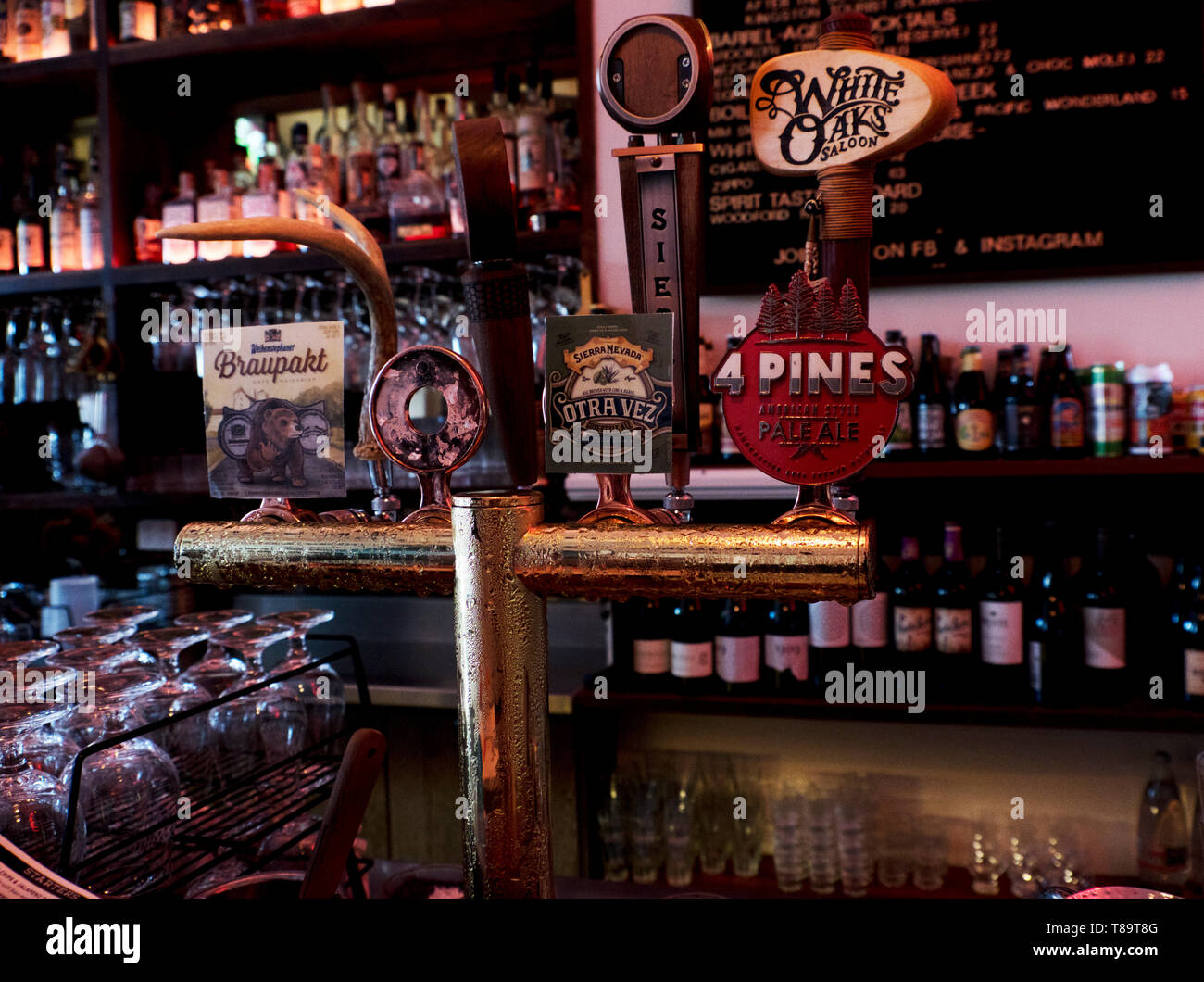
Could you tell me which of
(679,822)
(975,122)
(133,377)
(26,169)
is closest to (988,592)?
(679,822)

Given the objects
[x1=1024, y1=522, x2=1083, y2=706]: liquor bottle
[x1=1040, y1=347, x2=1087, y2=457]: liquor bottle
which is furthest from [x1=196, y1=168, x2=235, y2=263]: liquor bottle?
[x1=1024, y1=522, x2=1083, y2=706]: liquor bottle

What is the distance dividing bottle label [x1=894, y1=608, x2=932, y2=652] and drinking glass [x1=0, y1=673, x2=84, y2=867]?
5.55ft

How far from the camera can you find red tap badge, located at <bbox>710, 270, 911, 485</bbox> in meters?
0.63

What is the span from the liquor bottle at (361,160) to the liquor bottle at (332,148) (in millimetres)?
36

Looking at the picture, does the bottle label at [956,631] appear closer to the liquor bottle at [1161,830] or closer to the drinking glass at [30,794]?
the liquor bottle at [1161,830]

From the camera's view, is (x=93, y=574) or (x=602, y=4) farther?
(x=93, y=574)

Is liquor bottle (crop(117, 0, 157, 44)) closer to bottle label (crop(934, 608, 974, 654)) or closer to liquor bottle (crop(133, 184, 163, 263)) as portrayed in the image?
liquor bottle (crop(133, 184, 163, 263))

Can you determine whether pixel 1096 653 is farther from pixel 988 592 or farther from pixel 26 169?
pixel 26 169

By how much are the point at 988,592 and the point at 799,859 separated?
737 millimetres

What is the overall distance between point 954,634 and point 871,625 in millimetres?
174

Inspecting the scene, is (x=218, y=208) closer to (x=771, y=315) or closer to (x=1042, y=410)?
(x=1042, y=410)

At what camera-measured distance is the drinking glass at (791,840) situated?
2102mm

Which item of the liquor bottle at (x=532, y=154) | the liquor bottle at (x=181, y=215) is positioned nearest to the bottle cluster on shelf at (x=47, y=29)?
the liquor bottle at (x=181, y=215)

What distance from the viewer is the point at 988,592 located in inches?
82.7
